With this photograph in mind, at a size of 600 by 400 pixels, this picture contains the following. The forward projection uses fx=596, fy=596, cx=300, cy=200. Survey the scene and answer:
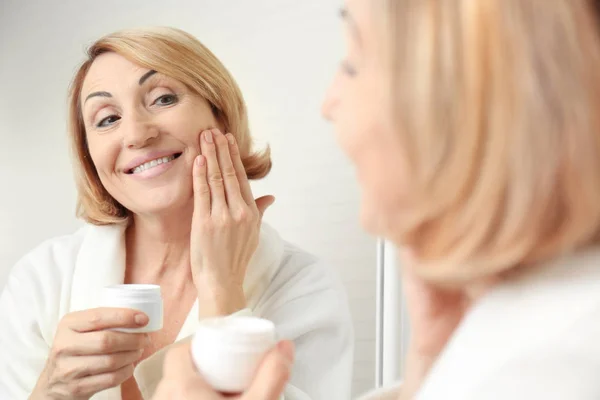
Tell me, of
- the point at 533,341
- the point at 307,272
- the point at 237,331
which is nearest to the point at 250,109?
the point at 307,272

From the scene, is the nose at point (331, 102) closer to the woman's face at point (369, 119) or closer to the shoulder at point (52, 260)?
the woman's face at point (369, 119)

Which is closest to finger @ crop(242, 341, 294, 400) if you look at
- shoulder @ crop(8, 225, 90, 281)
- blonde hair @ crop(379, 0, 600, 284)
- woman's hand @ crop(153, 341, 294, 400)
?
woman's hand @ crop(153, 341, 294, 400)

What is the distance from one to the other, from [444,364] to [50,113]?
0.96 metres

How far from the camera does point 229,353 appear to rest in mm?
358

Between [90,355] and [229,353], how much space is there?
0.40 metres

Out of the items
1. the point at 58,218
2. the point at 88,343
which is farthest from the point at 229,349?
the point at 58,218

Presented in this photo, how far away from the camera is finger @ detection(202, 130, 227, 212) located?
0.74 m

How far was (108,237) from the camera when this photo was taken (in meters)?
0.85

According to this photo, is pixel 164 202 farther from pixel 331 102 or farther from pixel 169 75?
pixel 331 102

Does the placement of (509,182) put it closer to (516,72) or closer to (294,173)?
(516,72)

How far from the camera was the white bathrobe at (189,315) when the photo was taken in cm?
74

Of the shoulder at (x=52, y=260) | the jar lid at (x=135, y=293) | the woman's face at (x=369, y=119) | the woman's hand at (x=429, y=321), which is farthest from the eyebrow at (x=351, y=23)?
the shoulder at (x=52, y=260)

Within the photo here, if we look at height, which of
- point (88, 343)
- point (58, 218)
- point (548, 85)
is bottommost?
point (88, 343)

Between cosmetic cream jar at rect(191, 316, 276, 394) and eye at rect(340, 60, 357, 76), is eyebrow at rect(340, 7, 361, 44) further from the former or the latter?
cosmetic cream jar at rect(191, 316, 276, 394)
